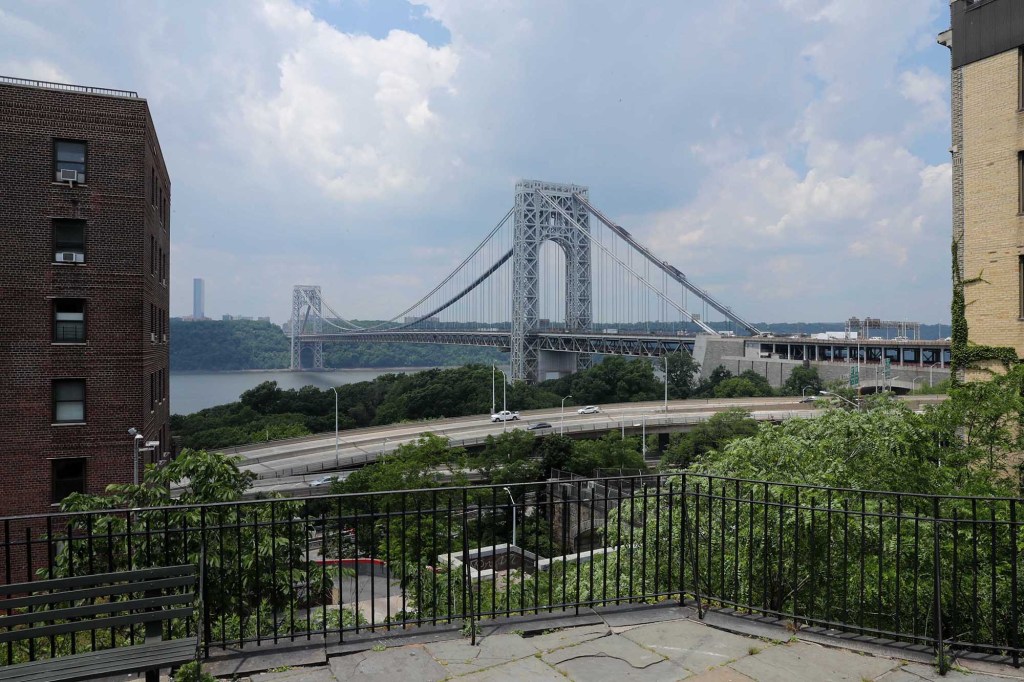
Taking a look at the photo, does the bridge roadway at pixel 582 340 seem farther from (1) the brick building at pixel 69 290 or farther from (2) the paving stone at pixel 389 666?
(2) the paving stone at pixel 389 666

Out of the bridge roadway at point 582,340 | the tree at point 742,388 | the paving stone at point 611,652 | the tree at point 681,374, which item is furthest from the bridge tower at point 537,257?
the paving stone at point 611,652

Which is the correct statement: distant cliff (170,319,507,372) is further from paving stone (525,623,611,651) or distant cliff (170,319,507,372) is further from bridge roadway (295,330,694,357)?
paving stone (525,623,611,651)

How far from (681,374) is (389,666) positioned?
68260 millimetres

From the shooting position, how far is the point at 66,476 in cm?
2003

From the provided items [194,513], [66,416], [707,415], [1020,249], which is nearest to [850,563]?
[194,513]

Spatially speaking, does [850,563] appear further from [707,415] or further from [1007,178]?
[707,415]

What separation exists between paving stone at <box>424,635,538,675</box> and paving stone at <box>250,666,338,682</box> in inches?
29.9

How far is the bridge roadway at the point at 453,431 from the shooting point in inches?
1491

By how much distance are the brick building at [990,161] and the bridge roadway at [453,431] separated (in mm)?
15728

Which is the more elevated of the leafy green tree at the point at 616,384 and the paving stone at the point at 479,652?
the paving stone at the point at 479,652

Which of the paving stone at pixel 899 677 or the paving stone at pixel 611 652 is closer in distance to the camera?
the paving stone at pixel 899 677

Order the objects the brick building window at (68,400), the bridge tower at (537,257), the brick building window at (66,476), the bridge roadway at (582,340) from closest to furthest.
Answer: the brick building window at (66,476) → the brick building window at (68,400) → the bridge roadway at (582,340) → the bridge tower at (537,257)

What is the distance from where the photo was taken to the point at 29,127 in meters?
19.6

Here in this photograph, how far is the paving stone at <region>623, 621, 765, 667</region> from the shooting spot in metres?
5.01
